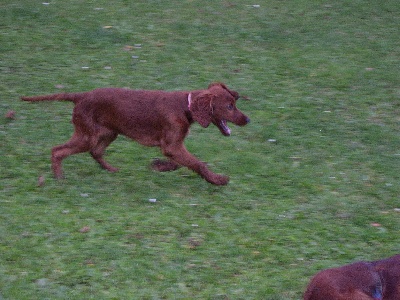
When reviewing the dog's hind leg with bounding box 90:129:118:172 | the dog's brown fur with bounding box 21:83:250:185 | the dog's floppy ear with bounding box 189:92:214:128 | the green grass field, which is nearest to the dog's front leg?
the dog's brown fur with bounding box 21:83:250:185

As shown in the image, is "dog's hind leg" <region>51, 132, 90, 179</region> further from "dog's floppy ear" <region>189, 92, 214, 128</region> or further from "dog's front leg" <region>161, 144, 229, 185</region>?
"dog's floppy ear" <region>189, 92, 214, 128</region>

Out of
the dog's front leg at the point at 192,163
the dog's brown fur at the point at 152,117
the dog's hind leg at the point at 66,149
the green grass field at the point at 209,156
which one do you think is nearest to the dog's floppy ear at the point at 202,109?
the dog's brown fur at the point at 152,117

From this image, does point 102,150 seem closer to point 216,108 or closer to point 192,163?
point 192,163

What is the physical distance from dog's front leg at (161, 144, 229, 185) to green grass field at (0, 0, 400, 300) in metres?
0.12

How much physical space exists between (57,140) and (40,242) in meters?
2.28

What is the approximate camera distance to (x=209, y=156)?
7473 mm

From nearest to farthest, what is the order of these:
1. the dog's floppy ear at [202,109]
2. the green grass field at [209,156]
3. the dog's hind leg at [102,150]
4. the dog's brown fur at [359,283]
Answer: the dog's brown fur at [359,283] < the green grass field at [209,156] < the dog's floppy ear at [202,109] < the dog's hind leg at [102,150]

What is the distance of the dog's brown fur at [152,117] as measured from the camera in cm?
669

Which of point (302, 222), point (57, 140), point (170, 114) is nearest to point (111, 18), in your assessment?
point (57, 140)

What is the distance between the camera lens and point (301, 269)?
17.3 feet

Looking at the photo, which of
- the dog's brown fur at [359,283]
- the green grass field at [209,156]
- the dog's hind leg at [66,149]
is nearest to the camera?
the dog's brown fur at [359,283]

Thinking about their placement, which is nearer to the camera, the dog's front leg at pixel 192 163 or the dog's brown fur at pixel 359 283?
the dog's brown fur at pixel 359 283

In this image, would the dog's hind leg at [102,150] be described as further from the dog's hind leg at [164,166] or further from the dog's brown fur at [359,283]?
the dog's brown fur at [359,283]

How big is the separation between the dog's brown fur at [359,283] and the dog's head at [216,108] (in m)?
2.47
